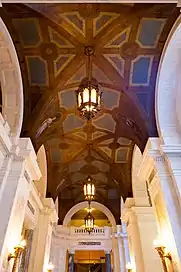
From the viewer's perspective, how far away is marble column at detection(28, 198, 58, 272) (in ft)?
29.6

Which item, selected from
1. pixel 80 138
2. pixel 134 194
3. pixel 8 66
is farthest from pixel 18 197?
pixel 134 194

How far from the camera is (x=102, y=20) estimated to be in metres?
5.67

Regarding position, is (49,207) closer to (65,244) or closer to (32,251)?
(32,251)

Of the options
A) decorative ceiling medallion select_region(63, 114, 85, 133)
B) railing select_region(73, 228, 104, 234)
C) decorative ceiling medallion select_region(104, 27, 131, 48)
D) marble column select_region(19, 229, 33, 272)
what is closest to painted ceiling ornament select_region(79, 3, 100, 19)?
decorative ceiling medallion select_region(104, 27, 131, 48)

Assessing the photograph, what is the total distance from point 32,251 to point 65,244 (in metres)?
5.08

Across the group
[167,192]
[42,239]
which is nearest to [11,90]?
[167,192]

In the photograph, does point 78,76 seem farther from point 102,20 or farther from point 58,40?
point 102,20

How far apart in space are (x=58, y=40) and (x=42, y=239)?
296 inches

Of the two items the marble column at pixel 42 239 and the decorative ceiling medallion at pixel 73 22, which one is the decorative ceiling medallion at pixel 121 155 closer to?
the marble column at pixel 42 239

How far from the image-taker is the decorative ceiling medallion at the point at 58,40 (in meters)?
5.88

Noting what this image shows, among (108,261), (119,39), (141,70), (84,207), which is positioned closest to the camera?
(119,39)

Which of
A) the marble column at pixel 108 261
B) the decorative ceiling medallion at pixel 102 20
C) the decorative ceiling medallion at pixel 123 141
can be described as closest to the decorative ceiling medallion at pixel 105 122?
the decorative ceiling medallion at pixel 123 141

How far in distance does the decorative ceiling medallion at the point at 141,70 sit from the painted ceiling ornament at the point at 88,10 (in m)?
1.61

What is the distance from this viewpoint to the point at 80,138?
9656mm
